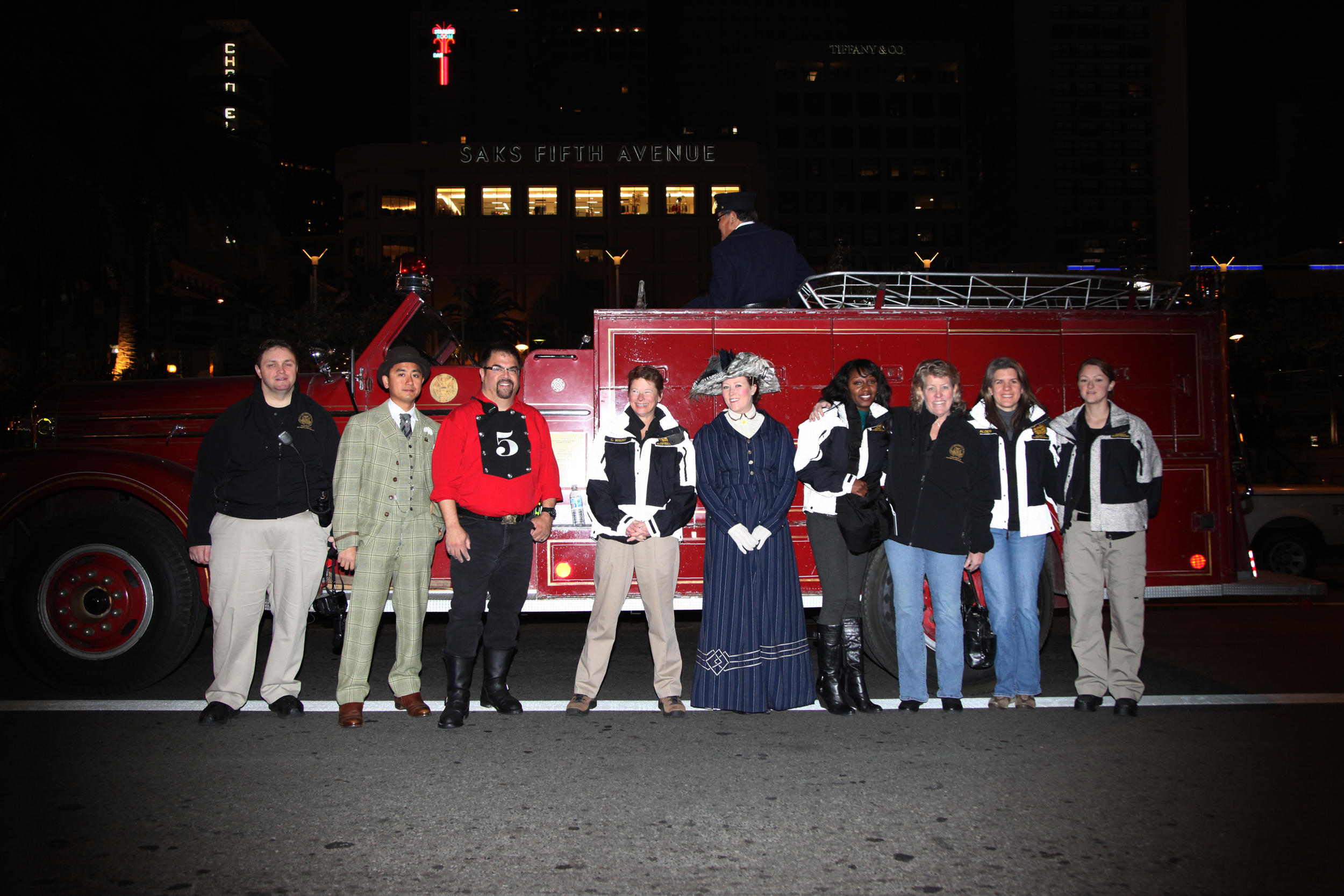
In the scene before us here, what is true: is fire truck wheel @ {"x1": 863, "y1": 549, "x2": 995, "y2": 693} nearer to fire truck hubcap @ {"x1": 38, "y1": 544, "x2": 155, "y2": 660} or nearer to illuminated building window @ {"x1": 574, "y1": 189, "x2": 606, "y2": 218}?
fire truck hubcap @ {"x1": 38, "y1": 544, "x2": 155, "y2": 660}

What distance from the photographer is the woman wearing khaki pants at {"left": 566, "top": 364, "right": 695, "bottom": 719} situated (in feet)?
16.1

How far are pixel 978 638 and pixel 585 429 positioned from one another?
8.80ft

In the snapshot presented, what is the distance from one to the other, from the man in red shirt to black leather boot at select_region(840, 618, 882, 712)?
179cm

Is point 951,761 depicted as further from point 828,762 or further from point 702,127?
point 702,127

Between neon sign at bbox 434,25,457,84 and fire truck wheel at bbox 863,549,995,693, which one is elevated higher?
neon sign at bbox 434,25,457,84

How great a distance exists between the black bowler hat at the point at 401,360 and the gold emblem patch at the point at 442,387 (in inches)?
22.0

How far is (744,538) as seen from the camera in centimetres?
487

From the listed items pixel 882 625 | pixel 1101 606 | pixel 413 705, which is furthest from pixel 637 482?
pixel 1101 606

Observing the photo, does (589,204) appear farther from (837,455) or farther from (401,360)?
(837,455)

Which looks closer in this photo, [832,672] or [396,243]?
[832,672]

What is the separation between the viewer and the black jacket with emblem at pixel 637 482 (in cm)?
488

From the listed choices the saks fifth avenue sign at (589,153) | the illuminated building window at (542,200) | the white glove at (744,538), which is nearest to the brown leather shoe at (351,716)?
the white glove at (744,538)

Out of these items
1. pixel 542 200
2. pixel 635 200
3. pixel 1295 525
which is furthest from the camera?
pixel 542 200

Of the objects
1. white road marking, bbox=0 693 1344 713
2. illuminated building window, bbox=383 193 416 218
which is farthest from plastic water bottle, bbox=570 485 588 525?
illuminated building window, bbox=383 193 416 218
